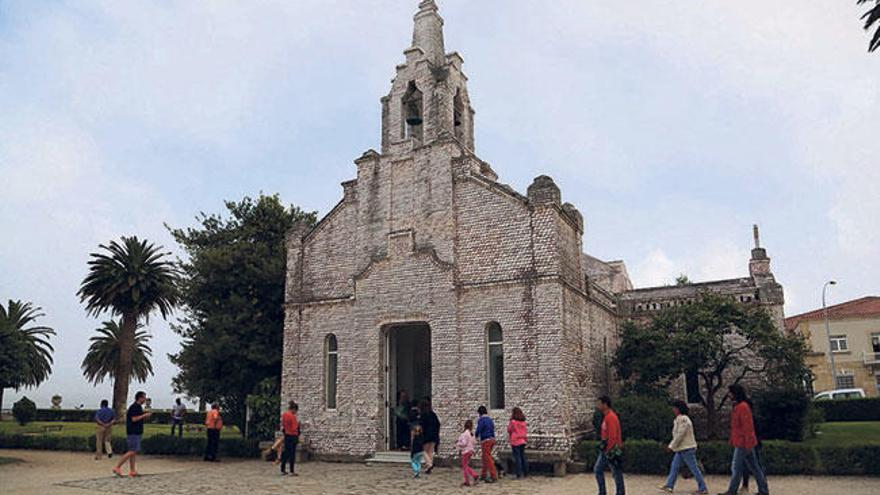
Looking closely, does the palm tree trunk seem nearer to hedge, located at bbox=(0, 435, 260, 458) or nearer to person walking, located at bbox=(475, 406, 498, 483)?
hedge, located at bbox=(0, 435, 260, 458)

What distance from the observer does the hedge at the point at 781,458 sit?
14.4m

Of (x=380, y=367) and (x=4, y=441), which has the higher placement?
(x=380, y=367)

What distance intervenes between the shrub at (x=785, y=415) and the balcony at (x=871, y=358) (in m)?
43.1

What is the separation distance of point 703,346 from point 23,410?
4230 centimetres

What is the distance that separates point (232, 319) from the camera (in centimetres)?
2234

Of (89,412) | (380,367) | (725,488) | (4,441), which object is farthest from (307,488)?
(89,412)

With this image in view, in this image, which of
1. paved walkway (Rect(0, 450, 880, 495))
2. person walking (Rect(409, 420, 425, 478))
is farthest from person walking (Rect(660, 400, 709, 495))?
person walking (Rect(409, 420, 425, 478))

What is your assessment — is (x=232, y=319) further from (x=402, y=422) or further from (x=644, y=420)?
(x=644, y=420)

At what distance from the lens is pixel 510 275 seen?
58.2 feet

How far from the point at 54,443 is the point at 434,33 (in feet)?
74.8

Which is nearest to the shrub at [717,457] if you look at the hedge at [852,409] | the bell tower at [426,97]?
the bell tower at [426,97]

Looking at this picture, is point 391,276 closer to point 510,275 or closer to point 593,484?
point 510,275

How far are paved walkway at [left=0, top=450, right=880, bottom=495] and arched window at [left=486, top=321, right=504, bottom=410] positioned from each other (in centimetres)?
221

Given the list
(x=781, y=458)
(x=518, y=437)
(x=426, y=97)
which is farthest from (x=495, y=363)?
(x=426, y=97)
